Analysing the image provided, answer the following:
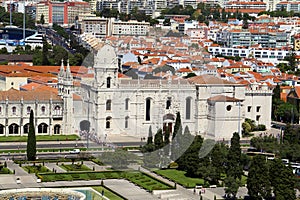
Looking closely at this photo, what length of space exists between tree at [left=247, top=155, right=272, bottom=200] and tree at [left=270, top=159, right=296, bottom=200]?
0.49 ft

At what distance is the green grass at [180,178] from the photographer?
23844 millimetres

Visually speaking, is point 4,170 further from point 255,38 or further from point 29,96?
point 255,38

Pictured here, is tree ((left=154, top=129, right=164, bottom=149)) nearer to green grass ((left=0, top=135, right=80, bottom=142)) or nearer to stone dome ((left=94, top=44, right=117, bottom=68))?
green grass ((left=0, top=135, right=80, bottom=142))

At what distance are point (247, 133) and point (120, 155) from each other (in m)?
9.16

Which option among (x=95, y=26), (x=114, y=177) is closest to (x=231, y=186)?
(x=114, y=177)

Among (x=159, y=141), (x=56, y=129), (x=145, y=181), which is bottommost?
(x=56, y=129)

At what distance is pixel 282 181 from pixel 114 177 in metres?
5.41

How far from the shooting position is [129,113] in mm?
32062

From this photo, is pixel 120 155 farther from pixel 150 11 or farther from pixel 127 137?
pixel 150 11

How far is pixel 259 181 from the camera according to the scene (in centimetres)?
2156

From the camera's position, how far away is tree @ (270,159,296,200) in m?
20.8

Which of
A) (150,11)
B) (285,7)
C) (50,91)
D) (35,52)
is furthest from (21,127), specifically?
(285,7)

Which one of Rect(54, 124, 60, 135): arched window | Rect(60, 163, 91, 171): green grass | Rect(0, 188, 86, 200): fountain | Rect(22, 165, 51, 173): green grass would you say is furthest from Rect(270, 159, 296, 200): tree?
Rect(54, 124, 60, 135): arched window

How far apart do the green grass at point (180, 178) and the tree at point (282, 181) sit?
2878 millimetres
